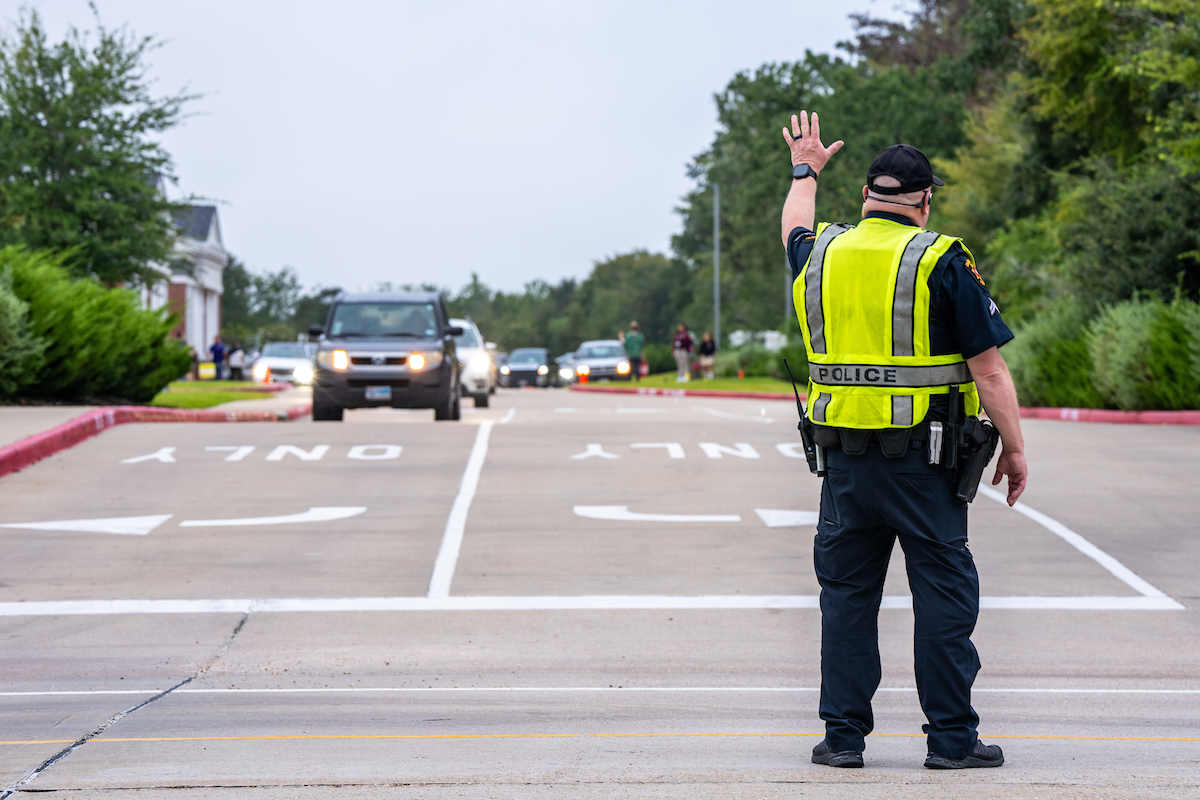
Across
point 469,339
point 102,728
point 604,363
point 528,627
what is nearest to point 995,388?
point 102,728

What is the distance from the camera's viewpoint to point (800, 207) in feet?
16.6

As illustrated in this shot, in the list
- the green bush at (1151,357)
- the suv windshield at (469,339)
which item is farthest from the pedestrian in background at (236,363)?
the green bush at (1151,357)

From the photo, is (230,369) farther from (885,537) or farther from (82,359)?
(885,537)

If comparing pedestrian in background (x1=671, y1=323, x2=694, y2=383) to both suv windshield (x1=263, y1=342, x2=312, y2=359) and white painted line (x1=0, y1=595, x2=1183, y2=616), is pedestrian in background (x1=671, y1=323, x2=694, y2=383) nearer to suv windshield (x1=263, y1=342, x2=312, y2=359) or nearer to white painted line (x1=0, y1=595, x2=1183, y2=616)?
suv windshield (x1=263, y1=342, x2=312, y2=359)

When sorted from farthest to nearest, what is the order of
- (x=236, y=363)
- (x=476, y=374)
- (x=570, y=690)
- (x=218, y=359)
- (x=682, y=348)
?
(x=218, y=359), (x=236, y=363), (x=682, y=348), (x=476, y=374), (x=570, y=690)

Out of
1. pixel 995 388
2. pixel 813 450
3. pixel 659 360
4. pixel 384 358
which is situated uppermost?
pixel 995 388

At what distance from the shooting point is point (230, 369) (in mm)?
52375

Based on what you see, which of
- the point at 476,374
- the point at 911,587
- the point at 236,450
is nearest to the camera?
the point at 911,587

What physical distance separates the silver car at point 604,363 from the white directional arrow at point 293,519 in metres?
40.6

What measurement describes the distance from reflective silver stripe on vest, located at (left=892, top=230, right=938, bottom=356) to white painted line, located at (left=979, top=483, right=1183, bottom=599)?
380 cm

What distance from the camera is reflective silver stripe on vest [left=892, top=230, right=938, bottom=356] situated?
4.47 meters

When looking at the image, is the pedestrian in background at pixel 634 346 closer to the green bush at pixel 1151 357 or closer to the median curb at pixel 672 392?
the median curb at pixel 672 392

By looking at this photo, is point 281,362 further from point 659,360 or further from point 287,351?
point 659,360

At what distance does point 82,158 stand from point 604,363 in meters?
29.1
